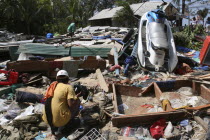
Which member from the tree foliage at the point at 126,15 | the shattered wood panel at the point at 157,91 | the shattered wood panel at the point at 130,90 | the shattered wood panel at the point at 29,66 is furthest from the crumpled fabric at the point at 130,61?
the tree foliage at the point at 126,15

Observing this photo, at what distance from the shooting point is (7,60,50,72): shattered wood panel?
21.1 feet

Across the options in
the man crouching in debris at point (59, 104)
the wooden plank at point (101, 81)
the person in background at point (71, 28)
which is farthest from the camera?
the person in background at point (71, 28)

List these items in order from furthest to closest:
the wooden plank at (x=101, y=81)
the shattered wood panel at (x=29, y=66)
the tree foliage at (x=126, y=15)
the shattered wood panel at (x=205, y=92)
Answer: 1. the tree foliage at (x=126, y=15)
2. the shattered wood panel at (x=29, y=66)
3. the wooden plank at (x=101, y=81)
4. the shattered wood panel at (x=205, y=92)

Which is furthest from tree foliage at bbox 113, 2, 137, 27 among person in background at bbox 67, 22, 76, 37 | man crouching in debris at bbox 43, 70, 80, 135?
man crouching in debris at bbox 43, 70, 80, 135

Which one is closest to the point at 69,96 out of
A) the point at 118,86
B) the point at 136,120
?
the point at 136,120

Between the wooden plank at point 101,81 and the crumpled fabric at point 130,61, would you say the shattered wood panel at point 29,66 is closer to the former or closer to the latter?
the wooden plank at point 101,81

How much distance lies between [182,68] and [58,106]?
611 centimetres

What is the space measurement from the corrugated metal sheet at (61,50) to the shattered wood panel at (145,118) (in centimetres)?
547

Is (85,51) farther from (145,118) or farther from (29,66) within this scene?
(145,118)

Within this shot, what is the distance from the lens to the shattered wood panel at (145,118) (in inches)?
148

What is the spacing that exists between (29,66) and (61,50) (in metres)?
2.42

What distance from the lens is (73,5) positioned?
2188cm

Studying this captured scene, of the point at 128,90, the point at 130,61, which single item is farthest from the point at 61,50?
the point at 128,90

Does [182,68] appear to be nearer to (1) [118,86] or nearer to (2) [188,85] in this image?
(2) [188,85]
